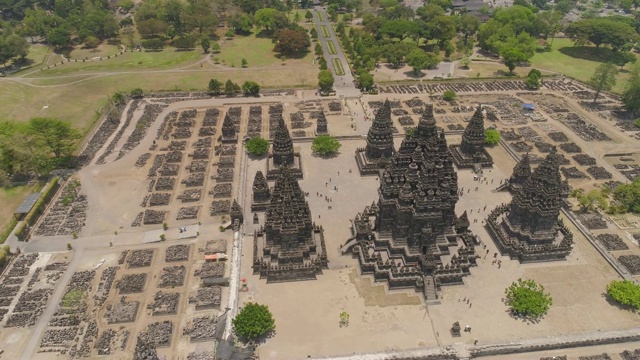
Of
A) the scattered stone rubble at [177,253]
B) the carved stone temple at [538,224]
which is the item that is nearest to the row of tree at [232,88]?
the scattered stone rubble at [177,253]

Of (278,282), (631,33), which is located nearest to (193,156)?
(278,282)

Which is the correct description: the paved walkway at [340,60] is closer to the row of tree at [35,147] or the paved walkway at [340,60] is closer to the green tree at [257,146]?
the green tree at [257,146]

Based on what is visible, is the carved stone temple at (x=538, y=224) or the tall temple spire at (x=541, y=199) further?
the carved stone temple at (x=538, y=224)

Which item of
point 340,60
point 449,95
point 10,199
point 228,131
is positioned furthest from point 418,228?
point 340,60

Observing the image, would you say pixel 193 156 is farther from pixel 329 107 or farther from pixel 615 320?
pixel 615 320

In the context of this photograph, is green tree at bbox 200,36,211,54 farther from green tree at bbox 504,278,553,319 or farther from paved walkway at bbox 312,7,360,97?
green tree at bbox 504,278,553,319
